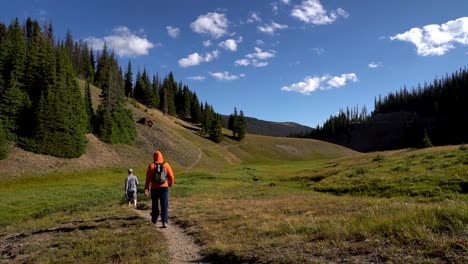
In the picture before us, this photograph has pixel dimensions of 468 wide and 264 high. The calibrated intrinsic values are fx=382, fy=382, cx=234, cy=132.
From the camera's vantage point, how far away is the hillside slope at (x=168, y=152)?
185 ft

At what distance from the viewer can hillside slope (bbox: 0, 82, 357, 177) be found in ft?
→ 185

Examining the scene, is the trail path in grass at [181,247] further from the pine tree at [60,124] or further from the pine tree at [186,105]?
the pine tree at [186,105]

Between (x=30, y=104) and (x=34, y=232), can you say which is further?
(x=30, y=104)

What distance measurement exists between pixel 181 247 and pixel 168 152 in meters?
81.3

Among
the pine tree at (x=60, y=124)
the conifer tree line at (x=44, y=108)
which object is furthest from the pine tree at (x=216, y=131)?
the pine tree at (x=60, y=124)

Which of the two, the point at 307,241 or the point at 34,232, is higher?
the point at 307,241

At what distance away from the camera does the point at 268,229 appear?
1183cm

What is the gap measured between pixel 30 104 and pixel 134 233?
56.1 m

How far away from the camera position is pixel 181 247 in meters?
11.6

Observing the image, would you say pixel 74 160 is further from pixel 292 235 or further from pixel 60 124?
pixel 292 235

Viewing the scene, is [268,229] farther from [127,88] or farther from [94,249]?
[127,88]

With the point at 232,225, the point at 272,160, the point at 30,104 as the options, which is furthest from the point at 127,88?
the point at 232,225

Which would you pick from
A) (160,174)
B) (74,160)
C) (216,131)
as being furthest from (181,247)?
(216,131)

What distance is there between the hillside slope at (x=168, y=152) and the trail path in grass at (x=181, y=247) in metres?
44.4
